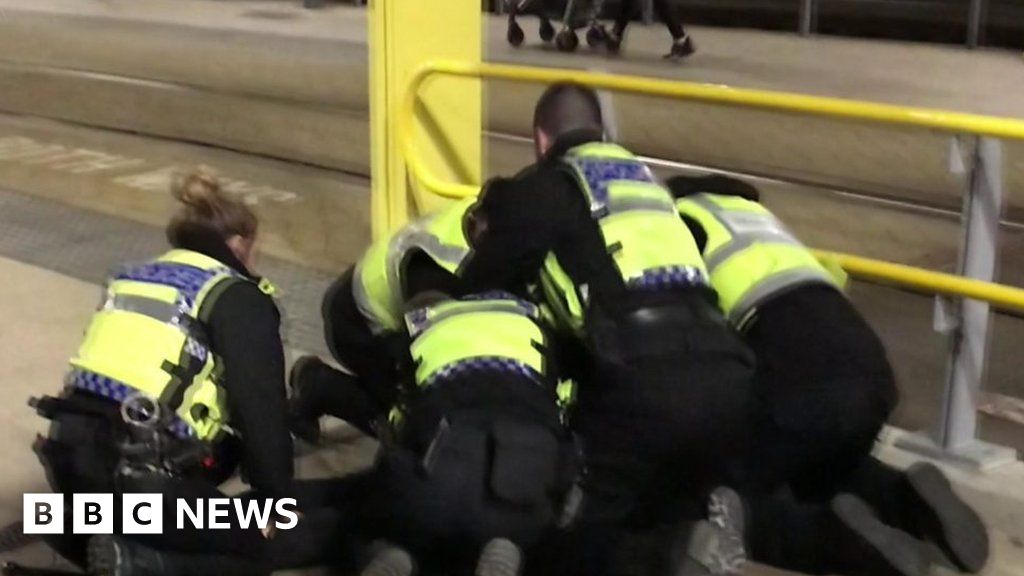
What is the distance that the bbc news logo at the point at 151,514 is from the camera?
2975mm

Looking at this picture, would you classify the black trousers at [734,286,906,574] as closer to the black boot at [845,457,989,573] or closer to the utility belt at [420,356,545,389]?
the black boot at [845,457,989,573]

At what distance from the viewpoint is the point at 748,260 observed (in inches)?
132

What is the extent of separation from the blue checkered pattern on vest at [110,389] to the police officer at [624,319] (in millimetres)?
813

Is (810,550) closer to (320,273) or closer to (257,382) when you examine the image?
(257,382)

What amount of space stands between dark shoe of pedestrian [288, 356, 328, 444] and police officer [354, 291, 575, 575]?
33.4 inches

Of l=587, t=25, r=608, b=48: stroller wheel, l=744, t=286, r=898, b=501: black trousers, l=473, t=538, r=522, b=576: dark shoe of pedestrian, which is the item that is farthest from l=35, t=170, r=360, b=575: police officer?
l=587, t=25, r=608, b=48: stroller wheel

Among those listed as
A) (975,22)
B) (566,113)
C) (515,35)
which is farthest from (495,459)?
(975,22)

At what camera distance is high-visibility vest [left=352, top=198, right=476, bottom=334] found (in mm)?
3592

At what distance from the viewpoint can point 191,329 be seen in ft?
10.2

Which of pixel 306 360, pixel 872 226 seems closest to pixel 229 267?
pixel 306 360

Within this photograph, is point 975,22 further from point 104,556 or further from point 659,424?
point 104,556

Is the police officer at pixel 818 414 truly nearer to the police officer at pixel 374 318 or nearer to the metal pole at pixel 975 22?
the police officer at pixel 374 318

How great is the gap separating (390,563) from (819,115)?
2007 mm

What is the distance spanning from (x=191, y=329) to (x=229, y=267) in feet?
0.70
